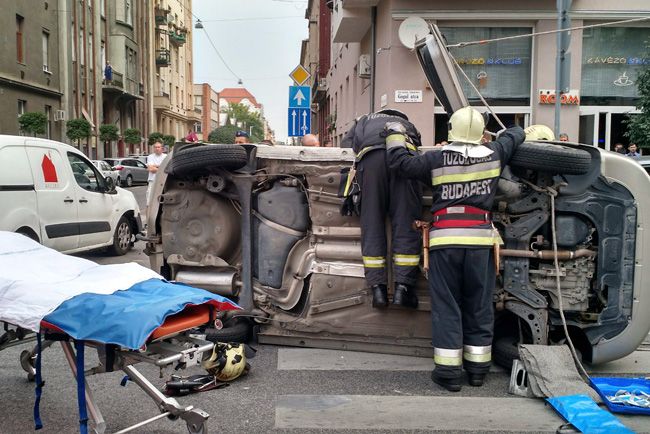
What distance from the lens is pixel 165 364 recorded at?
10.2ft

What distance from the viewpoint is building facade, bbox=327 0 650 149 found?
1374cm

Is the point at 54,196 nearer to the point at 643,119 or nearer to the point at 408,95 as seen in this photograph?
the point at 408,95

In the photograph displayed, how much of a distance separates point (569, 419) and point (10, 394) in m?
3.63

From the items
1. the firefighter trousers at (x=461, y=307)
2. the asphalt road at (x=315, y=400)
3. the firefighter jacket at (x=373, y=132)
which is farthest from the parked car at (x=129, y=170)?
the firefighter trousers at (x=461, y=307)

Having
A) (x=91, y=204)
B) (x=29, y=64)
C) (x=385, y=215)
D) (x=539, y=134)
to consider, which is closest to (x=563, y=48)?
(x=539, y=134)

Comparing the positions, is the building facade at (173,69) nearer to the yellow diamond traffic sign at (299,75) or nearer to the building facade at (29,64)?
the building facade at (29,64)

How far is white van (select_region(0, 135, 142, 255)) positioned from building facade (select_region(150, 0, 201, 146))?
45.0 meters

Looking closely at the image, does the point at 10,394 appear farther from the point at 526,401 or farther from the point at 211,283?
the point at 526,401

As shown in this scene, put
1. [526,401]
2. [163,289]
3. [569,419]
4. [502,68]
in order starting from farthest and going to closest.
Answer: [502,68] → [526,401] → [569,419] → [163,289]

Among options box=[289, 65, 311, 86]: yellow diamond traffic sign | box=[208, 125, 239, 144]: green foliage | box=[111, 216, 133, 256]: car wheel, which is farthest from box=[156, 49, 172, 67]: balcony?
box=[111, 216, 133, 256]: car wheel

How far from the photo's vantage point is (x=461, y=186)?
455cm

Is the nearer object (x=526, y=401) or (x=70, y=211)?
(x=526, y=401)

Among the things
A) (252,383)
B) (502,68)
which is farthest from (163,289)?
(502,68)

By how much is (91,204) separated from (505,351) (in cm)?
702
